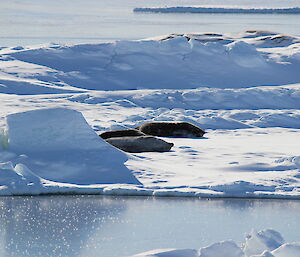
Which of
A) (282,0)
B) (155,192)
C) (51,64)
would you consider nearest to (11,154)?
(155,192)

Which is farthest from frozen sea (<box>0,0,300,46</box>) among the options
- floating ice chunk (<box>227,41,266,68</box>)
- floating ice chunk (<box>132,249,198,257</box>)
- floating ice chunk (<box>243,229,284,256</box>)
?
floating ice chunk (<box>132,249,198,257</box>)

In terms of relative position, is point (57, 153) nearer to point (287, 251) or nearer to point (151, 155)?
point (151, 155)

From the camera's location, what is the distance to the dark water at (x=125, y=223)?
18.7ft

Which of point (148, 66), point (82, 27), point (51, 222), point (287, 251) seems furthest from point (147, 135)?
point (82, 27)

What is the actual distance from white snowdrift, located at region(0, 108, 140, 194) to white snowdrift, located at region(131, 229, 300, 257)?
264cm

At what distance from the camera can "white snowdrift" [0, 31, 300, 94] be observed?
15.8 m

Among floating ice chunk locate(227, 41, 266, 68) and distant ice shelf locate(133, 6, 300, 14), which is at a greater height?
distant ice shelf locate(133, 6, 300, 14)

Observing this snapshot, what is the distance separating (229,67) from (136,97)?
129 inches

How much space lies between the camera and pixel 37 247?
5613 mm

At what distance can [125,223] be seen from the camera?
640 centimetres

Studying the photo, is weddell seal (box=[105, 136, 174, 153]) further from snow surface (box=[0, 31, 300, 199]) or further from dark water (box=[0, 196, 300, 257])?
dark water (box=[0, 196, 300, 257])

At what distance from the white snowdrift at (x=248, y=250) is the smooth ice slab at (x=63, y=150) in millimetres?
2639

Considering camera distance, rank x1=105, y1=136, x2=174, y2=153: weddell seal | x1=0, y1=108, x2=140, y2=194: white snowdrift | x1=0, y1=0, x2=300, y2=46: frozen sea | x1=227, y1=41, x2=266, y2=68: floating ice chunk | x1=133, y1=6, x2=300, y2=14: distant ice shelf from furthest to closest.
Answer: x1=133, y1=6, x2=300, y2=14: distant ice shelf < x1=0, y1=0, x2=300, y2=46: frozen sea < x1=227, y1=41, x2=266, y2=68: floating ice chunk < x1=105, y1=136, x2=174, y2=153: weddell seal < x1=0, y1=108, x2=140, y2=194: white snowdrift

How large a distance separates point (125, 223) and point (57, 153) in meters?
1.94
